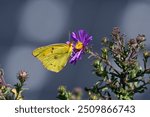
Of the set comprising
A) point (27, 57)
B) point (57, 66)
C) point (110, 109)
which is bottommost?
point (110, 109)

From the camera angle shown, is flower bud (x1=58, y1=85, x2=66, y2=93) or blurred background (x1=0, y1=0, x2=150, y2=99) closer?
flower bud (x1=58, y1=85, x2=66, y2=93)

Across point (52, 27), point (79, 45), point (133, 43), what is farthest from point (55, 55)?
point (52, 27)

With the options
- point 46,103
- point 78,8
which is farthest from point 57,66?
point 78,8

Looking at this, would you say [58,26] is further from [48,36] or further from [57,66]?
[57,66]

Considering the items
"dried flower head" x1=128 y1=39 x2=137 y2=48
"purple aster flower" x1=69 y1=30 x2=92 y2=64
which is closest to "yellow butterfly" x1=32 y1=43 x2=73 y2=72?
"purple aster flower" x1=69 y1=30 x2=92 y2=64

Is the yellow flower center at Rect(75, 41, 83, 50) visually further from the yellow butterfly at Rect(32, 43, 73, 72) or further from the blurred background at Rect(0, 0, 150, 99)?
the blurred background at Rect(0, 0, 150, 99)

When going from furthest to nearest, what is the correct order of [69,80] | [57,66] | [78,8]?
[78,8], [69,80], [57,66]

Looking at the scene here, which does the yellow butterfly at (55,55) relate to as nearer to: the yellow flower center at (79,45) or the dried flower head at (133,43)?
the yellow flower center at (79,45)
